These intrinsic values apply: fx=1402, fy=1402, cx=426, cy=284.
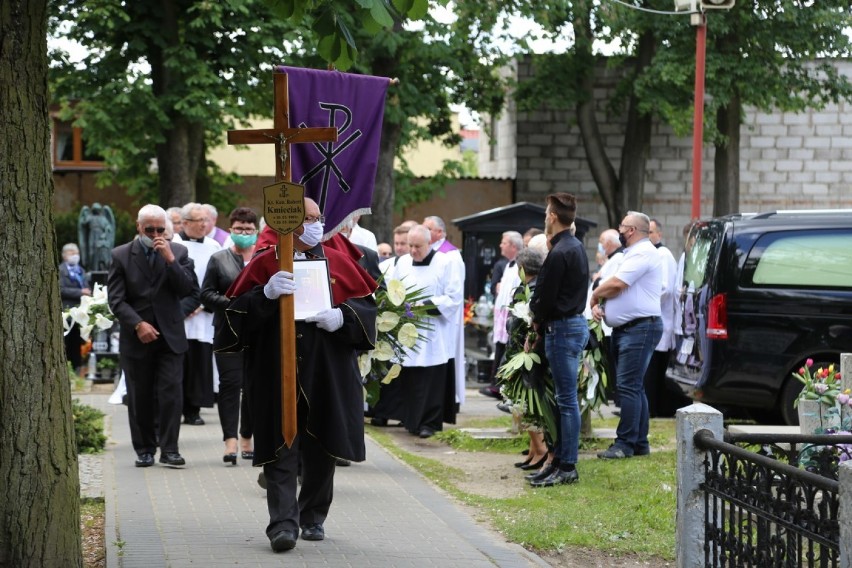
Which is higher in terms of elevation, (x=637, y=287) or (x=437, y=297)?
(x=637, y=287)

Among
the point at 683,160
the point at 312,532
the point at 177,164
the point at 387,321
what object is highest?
the point at 683,160

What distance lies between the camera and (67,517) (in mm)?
6457

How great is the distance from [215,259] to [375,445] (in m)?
2.64

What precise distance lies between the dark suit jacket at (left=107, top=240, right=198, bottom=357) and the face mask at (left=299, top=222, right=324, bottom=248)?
296 centimetres

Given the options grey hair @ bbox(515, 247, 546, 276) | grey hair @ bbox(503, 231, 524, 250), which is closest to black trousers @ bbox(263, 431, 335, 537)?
grey hair @ bbox(515, 247, 546, 276)

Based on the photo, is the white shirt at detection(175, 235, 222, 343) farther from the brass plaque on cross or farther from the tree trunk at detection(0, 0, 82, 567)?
the tree trunk at detection(0, 0, 82, 567)

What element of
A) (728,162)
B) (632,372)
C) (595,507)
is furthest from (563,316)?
(728,162)

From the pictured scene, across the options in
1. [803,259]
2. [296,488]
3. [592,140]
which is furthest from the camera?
[592,140]

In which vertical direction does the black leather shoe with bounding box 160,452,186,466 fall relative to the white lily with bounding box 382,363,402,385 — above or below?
below

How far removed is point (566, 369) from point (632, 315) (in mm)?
1342

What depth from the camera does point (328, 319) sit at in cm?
746

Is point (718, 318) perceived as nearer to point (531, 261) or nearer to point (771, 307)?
point (771, 307)

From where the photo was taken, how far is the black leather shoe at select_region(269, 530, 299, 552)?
23.9 ft

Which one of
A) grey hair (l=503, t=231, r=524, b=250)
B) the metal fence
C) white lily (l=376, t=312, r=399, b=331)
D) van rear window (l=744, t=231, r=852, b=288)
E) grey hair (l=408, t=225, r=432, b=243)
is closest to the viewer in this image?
the metal fence
